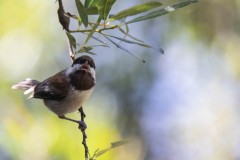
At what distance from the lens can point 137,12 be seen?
97cm

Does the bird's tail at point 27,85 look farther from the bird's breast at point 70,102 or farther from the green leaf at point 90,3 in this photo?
the green leaf at point 90,3

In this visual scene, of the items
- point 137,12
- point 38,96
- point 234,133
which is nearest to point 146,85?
point 234,133

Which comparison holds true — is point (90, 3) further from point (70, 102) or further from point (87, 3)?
point (70, 102)

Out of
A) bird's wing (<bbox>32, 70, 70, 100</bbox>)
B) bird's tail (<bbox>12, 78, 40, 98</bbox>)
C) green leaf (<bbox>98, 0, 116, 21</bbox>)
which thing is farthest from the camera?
bird's wing (<bbox>32, 70, 70, 100</bbox>)

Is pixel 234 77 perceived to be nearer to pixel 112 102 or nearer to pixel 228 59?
pixel 228 59

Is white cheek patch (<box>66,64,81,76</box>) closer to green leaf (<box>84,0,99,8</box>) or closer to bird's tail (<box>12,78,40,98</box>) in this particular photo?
bird's tail (<box>12,78,40,98</box>)

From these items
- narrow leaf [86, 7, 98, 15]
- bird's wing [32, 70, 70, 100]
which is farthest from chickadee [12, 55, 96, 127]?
narrow leaf [86, 7, 98, 15]

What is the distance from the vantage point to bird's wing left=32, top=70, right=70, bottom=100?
1.81 m

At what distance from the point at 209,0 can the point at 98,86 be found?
1.12 metres

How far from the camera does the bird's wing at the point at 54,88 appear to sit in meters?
1.81

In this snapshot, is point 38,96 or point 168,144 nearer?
point 38,96

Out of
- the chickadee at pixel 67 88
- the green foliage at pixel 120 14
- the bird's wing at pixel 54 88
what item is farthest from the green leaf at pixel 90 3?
the bird's wing at pixel 54 88

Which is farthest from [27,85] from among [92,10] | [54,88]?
[92,10]

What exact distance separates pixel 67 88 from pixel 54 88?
0.05 m
